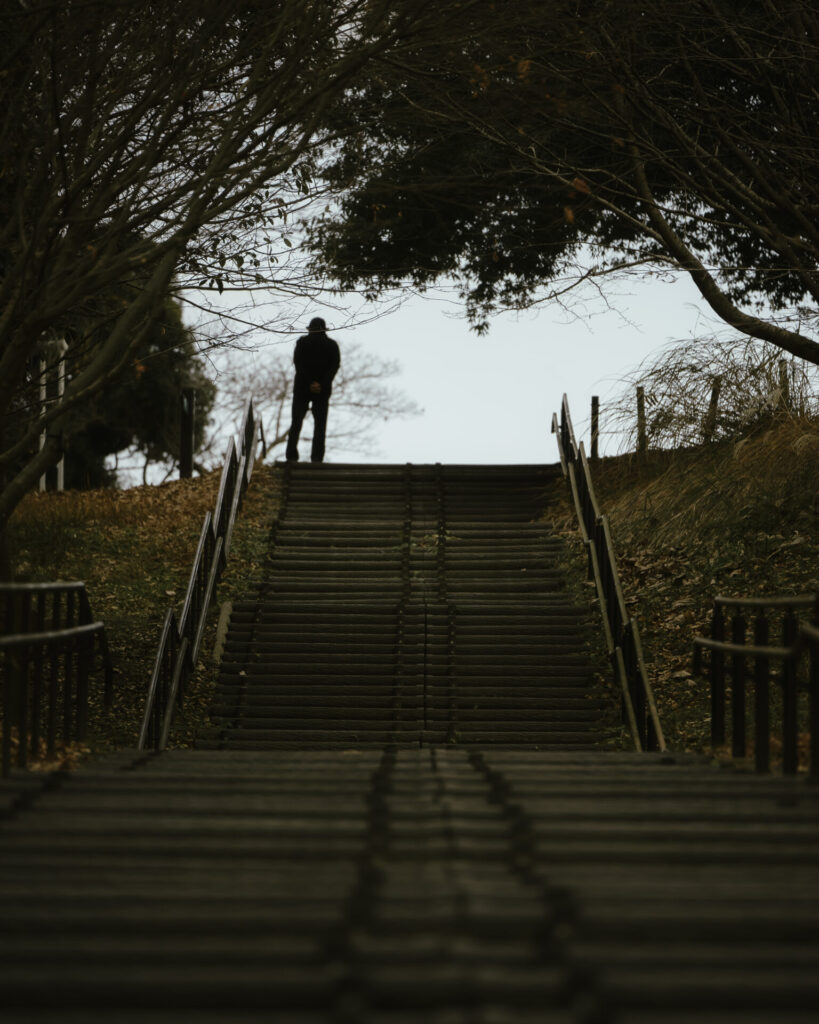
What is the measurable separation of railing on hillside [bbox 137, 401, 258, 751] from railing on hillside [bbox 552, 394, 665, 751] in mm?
3748

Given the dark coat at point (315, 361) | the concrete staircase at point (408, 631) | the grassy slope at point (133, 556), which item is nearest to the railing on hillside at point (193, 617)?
the grassy slope at point (133, 556)

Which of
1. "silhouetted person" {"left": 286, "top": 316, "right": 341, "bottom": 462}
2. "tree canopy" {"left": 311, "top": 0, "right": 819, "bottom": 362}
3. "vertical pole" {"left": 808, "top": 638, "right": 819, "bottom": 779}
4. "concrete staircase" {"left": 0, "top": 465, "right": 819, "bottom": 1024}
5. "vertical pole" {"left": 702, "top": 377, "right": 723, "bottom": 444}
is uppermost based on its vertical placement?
"tree canopy" {"left": 311, "top": 0, "right": 819, "bottom": 362}

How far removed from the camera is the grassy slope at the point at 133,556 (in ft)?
→ 34.1

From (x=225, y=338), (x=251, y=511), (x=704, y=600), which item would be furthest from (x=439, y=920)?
(x=251, y=511)

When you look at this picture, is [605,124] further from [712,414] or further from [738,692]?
[738,692]

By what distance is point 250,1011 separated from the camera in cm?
233

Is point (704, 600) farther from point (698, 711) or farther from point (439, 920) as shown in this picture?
point (439, 920)

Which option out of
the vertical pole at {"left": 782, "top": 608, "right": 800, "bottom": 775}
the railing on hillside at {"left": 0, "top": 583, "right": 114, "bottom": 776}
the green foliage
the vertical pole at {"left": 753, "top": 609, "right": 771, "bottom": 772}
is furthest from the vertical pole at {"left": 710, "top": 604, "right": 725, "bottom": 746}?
the green foliage

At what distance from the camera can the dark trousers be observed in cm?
1697

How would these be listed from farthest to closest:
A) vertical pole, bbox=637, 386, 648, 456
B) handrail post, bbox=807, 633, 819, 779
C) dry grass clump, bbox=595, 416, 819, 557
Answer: vertical pole, bbox=637, 386, 648, 456 → dry grass clump, bbox=595, 416, 819, 557 → handrail post, bbox=807, 633, 819, 779

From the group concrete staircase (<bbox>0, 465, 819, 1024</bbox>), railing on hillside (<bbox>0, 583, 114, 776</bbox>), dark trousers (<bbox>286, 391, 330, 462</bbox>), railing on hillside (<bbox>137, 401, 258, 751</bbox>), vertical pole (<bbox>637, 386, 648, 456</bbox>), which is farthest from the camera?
dark trousers (<bbox>286, 391, 330, 462</bbox>)

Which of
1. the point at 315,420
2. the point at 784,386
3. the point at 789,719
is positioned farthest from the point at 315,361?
the point at 789,719

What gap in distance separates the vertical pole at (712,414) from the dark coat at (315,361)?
5.92 metres

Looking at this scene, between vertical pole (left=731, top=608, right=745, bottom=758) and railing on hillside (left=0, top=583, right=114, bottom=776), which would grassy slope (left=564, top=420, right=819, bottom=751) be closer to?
vertical pole (left=731, top=608, right=745, bottom=758)
